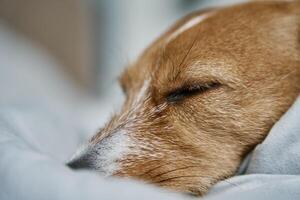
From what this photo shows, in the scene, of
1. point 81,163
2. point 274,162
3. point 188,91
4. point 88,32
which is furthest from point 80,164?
point 88,32

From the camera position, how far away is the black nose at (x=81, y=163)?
110 centimetres

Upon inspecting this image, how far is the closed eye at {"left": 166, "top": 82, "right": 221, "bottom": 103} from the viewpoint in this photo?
120 centimetres

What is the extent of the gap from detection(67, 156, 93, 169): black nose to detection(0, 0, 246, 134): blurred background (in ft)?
4.38

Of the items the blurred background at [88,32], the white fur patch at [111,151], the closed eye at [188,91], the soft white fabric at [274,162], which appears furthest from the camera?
the blurred background at [88,32]

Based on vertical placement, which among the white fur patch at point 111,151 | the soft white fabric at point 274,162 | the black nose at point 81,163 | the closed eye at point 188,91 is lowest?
the soft white fabric at point 274,162

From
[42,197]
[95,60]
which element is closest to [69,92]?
[95,60]

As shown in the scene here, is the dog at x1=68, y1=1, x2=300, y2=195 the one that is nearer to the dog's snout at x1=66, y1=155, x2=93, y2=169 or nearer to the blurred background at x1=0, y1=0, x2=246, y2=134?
the dog's snout at x1=66, y1=155, x2=93, y2=169

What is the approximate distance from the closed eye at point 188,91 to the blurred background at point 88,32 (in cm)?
126

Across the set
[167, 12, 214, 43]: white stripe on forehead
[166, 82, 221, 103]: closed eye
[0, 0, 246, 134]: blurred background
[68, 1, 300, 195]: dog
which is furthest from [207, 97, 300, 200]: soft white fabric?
[0, 0, 246, 134]: blurred background

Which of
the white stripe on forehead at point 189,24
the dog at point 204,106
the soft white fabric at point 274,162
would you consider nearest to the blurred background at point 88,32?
the white stripe on forehead at point 189,24

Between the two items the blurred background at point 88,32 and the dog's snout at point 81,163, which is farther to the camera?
Answer: the blurred background at point 88,32

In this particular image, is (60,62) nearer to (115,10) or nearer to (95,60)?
(95,60)

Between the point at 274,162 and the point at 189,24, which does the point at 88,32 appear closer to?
the point at 189,24

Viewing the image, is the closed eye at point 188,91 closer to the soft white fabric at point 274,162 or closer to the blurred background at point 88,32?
the soft white fabric at point 274,162
